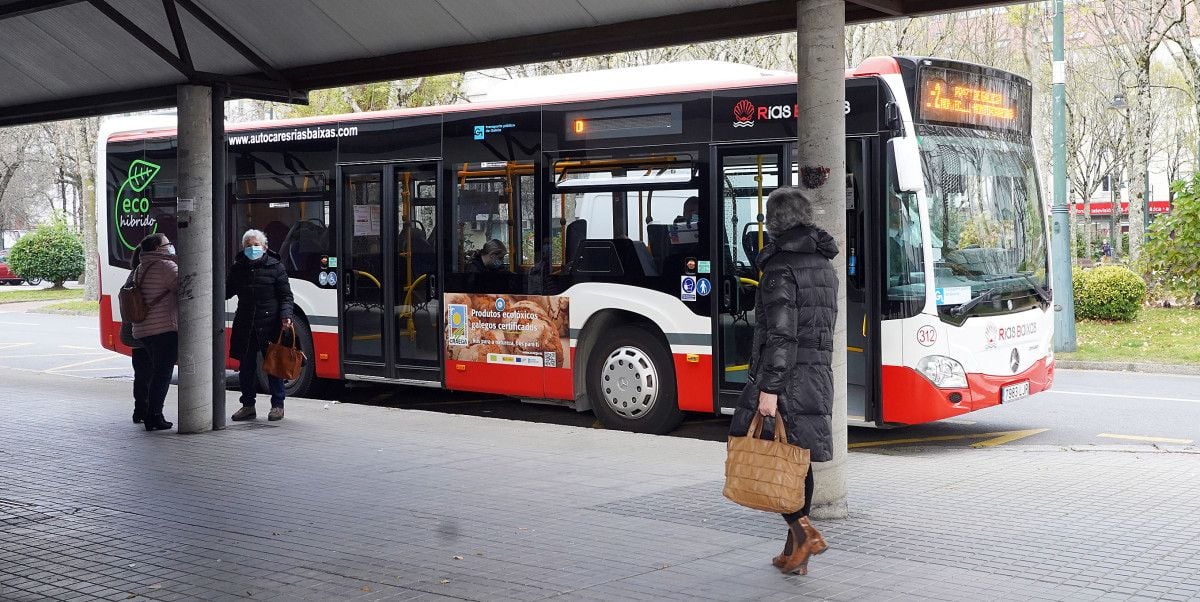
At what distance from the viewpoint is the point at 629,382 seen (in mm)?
11984

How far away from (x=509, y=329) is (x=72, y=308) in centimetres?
2684

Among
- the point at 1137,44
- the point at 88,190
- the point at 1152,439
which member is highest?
the point at 1137,44

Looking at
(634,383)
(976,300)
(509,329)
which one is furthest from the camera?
(509,329)

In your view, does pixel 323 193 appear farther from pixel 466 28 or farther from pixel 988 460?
pixel 988 460

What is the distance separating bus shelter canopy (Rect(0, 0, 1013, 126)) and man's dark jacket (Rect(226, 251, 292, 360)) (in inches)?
62.5

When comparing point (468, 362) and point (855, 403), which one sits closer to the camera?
point (855, 403)

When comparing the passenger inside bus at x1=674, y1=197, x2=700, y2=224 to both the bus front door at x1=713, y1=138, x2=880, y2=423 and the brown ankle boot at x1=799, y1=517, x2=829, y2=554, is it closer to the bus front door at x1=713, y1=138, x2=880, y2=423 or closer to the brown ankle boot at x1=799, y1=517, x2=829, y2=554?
the bus front door at x1=713, y1=138, x2=880, y2=423

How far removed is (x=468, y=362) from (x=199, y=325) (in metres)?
2.87

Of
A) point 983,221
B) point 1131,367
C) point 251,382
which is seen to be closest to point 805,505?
point 983,221

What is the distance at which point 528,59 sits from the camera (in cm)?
1023

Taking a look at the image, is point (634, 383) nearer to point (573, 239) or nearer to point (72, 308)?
point (573, 239)

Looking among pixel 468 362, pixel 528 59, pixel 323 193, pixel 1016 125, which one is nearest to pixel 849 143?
pixel 1016 125

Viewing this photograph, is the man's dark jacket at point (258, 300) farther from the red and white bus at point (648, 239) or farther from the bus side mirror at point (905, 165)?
the bus side mirror at point (905, 165)

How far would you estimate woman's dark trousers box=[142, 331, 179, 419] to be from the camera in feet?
38.0
